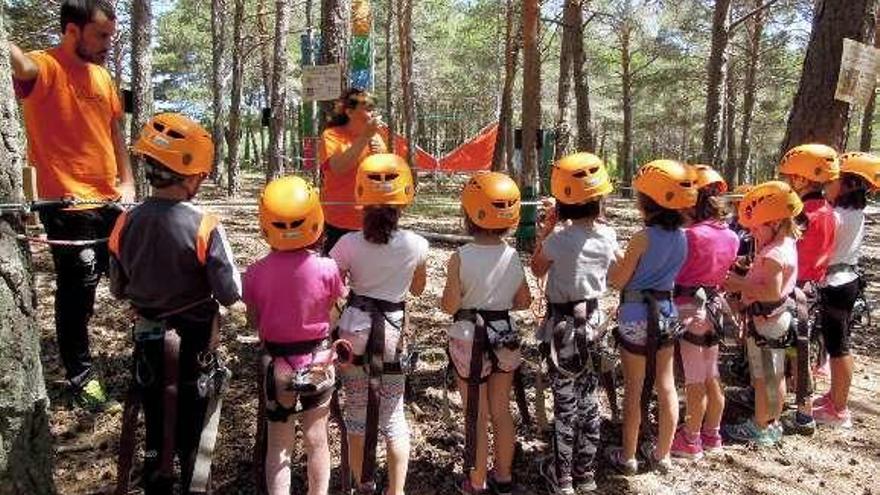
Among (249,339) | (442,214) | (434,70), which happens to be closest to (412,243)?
(249,339)

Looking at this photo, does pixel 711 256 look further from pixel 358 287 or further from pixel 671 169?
pixel 358 287

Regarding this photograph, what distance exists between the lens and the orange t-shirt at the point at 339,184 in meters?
4.57

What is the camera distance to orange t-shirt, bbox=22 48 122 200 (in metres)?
3.87

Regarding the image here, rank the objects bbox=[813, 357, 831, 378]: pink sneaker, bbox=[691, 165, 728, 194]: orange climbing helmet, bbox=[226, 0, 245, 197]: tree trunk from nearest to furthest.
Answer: bbox=[691, 165, 728, 194]: orange climbing helmet
bbox=[813, 357, 831, 378]: pink sneaker
bbox=[226, 0, 245, 197]: tree trunk

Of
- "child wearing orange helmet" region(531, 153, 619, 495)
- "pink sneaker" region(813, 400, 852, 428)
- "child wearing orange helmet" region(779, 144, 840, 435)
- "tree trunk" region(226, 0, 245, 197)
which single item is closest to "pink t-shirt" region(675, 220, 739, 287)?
"child wearing orange helmet" region(531, 153, 619, 495)

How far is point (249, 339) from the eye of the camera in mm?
5695

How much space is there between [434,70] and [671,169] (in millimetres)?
35482

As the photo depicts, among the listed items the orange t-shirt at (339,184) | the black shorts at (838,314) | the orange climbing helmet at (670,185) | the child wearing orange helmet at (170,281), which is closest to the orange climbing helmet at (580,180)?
the orange climbing helmet at (670,185)

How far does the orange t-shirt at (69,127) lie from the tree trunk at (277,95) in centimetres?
1165

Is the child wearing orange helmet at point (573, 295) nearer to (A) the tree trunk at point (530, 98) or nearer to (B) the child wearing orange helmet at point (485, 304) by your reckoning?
(B) the child wearing orange helmet at point (485, 304)

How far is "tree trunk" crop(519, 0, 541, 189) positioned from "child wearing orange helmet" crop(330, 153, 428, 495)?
605 cm

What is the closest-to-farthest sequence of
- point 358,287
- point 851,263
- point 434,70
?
point 358,287
point 851,263
point 434,70

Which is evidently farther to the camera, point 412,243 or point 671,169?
point 671,169

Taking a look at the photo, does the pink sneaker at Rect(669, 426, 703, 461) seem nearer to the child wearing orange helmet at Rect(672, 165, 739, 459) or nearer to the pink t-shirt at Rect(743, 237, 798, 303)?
the child wearing orange helmet at Rect(672, 165, 739, 459)
